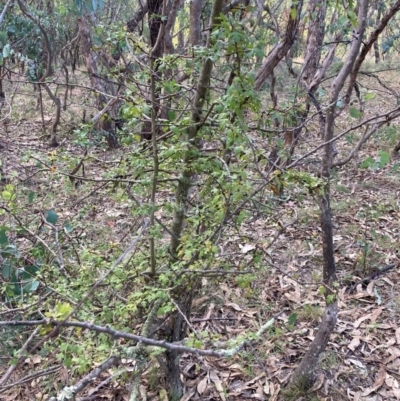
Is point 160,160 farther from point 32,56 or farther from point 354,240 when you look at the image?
point 32,56

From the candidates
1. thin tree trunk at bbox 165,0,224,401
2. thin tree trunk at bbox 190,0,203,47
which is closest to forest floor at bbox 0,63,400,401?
thin tree trunk at bbox 165,0,224,401

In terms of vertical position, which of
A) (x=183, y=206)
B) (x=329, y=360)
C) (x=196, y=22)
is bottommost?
(x=329, y=360)

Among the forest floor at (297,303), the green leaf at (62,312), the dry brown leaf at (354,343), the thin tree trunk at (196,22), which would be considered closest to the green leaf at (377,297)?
the forest floor at (297,303)

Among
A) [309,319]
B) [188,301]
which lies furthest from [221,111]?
[309,319]

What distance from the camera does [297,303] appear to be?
272cm

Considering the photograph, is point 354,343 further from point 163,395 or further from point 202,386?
point 163,395

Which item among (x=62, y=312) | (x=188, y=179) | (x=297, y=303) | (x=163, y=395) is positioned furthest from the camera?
(x=297, y=303)

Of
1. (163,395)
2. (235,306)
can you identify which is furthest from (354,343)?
(163,395)

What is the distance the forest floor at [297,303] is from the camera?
2129 mm

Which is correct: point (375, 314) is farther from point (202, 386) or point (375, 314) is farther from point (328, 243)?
point (202, 386)

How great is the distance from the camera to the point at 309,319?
8.58 ft

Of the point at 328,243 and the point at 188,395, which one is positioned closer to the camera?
the point at 328,243

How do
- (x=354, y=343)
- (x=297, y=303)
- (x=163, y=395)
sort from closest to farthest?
(x=163, y=395) < (x=354, y=343) < (x=297, y=303)

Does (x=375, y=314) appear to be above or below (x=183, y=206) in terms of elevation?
below
